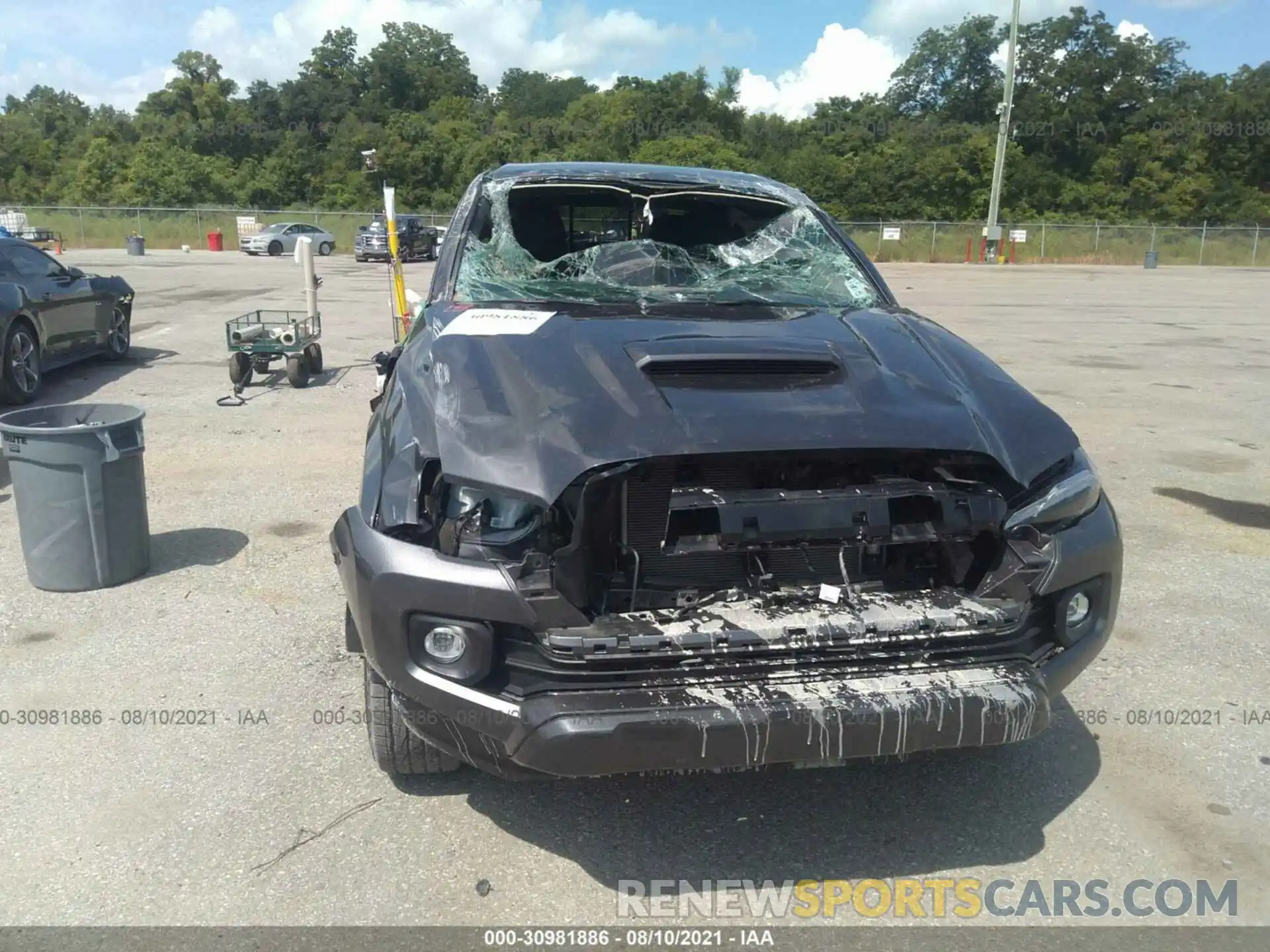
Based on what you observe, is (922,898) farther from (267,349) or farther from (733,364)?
(267,349)

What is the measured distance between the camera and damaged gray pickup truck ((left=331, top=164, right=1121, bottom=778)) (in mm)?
2408

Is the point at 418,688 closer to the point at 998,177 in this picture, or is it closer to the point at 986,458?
the point at 986,458

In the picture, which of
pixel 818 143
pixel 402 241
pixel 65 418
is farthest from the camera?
pixel 818 143

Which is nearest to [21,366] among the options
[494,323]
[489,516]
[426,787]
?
[494,323]

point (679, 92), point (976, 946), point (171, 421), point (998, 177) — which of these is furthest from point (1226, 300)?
point (679, 92)

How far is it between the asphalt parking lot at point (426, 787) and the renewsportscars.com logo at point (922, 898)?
4 centimetres

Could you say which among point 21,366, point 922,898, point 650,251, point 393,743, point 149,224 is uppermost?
point 149,224

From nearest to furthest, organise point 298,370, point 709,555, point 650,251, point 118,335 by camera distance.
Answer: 1. point 709,555
2. point 650,251
3. point 298,370
4. point 118,335

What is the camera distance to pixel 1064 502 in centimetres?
278

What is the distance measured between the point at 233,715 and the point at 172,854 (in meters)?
0.78

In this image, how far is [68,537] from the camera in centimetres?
445

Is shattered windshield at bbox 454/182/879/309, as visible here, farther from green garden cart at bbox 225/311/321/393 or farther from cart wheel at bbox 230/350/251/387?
cart wheel at bbox 230/350/251/387

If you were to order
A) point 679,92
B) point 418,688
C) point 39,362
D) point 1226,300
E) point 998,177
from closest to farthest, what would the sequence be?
point 418,688 < point 39,362 < point 1226,300 < point 998,177 < point 679,92

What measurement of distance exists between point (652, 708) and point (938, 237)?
44.6 metres
